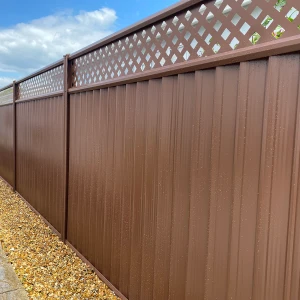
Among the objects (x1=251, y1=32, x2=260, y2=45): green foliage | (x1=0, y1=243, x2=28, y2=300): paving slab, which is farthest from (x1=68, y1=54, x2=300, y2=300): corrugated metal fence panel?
(x1=0, y1=243, x2=28, y2=300): paving slab

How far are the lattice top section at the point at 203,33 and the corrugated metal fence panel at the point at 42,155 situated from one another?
1818mm

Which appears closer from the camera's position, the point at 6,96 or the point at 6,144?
the point at 6,144

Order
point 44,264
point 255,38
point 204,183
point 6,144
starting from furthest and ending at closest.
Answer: point 6,144
point 44,264
point 204,183
point 255,38

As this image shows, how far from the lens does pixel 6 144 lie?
790 centimetres

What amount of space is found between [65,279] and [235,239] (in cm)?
219

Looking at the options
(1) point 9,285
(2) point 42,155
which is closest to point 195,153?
(1) point 9,285

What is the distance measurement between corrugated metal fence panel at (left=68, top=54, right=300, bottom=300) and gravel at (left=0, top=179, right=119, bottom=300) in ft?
0.96

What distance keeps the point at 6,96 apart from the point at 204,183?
25.3 feet

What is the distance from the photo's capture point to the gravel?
284cm

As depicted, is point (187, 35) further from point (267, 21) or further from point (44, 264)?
point (44, 264)

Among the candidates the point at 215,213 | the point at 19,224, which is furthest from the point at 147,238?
the point at 19,224

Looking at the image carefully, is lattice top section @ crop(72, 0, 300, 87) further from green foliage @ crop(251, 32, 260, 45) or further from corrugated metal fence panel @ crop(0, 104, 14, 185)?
corrugated metal fence panel @ crop(0, 104, 14, 185)

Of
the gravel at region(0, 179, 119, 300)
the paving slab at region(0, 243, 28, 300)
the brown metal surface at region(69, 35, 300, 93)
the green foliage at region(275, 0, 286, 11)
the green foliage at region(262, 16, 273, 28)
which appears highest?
the green foliage at region(275, 0, 286, 11)

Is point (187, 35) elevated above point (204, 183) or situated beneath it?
elevated above
